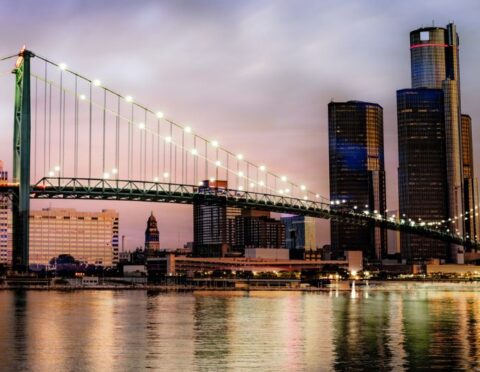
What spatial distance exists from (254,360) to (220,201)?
7201 centimetres

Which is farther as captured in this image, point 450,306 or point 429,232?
point 429,232

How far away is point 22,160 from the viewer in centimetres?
8156

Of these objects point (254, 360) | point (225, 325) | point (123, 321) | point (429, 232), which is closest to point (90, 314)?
point (123, 321)

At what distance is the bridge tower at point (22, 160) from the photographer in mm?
79750

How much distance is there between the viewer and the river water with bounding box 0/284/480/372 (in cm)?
3247

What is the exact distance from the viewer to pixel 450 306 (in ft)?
221

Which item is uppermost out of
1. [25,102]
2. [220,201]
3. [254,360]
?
[25,102]

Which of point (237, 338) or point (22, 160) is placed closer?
point (237, 338)

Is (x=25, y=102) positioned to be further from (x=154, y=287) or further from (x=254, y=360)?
(x=254, y=360)

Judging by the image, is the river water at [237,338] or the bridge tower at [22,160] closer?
the river water at [237,338]

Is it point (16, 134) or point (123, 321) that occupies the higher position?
point (16, 134)

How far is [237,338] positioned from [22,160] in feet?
151

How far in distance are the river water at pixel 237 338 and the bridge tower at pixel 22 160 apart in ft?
54.1

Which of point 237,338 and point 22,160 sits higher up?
point 22,160
